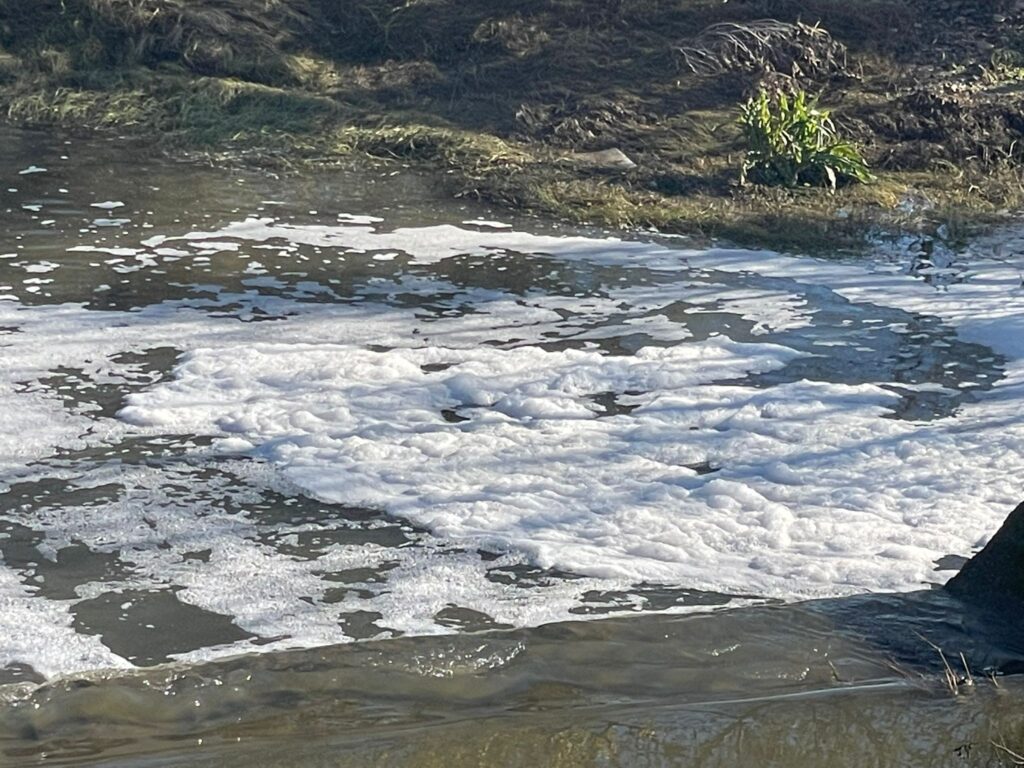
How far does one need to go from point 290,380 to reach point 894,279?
13.4ft

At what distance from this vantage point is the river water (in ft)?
13.2

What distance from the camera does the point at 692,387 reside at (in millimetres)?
6938

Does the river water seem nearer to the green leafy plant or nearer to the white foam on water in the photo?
the white foam on water

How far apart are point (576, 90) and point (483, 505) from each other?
8449 mm

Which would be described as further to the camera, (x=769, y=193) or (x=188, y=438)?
(x=769, y=193)

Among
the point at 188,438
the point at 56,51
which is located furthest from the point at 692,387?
the point at 56,51

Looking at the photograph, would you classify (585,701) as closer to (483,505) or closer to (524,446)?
(483,505)

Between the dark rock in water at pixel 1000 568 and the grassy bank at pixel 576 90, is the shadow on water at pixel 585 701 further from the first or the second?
the grassy bank at pixel 576 90

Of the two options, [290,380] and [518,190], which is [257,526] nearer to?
[290,380]

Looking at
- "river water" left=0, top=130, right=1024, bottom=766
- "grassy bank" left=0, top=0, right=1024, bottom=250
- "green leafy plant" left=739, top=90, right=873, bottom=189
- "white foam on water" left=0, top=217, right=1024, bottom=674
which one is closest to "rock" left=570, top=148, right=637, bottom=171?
"grassy bank" left=0, top=0, right=1024, bottom=250

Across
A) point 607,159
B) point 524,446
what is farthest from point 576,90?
point 524,446

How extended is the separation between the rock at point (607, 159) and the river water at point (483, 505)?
2.13 meters

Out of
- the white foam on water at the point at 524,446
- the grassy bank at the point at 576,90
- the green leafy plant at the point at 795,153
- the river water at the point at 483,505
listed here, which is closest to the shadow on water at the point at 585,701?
the river water at the point at 483,505

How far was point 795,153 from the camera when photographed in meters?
11.0
